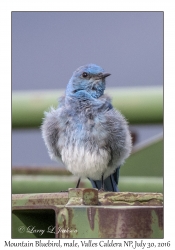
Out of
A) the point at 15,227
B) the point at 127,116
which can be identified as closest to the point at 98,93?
the point at 127,116

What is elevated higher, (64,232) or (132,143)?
(132,143)

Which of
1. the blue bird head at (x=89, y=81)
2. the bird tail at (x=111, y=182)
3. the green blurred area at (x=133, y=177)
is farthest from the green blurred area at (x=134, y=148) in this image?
the bird tail at (x=111, y=182)

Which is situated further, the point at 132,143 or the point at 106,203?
the point at 132,143

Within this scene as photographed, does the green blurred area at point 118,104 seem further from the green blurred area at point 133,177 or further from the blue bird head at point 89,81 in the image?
the green blurred area at point 133,177

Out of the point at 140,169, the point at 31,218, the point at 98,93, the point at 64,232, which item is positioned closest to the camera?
the point at 64,232

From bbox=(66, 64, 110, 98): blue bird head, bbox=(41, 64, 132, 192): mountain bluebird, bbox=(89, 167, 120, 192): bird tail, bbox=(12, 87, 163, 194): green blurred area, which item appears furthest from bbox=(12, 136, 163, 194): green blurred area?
bbox=(66, 64, 110, 98): blue bird head

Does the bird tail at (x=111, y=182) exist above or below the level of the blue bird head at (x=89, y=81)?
below

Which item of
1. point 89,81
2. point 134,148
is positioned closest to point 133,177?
point 134,148
